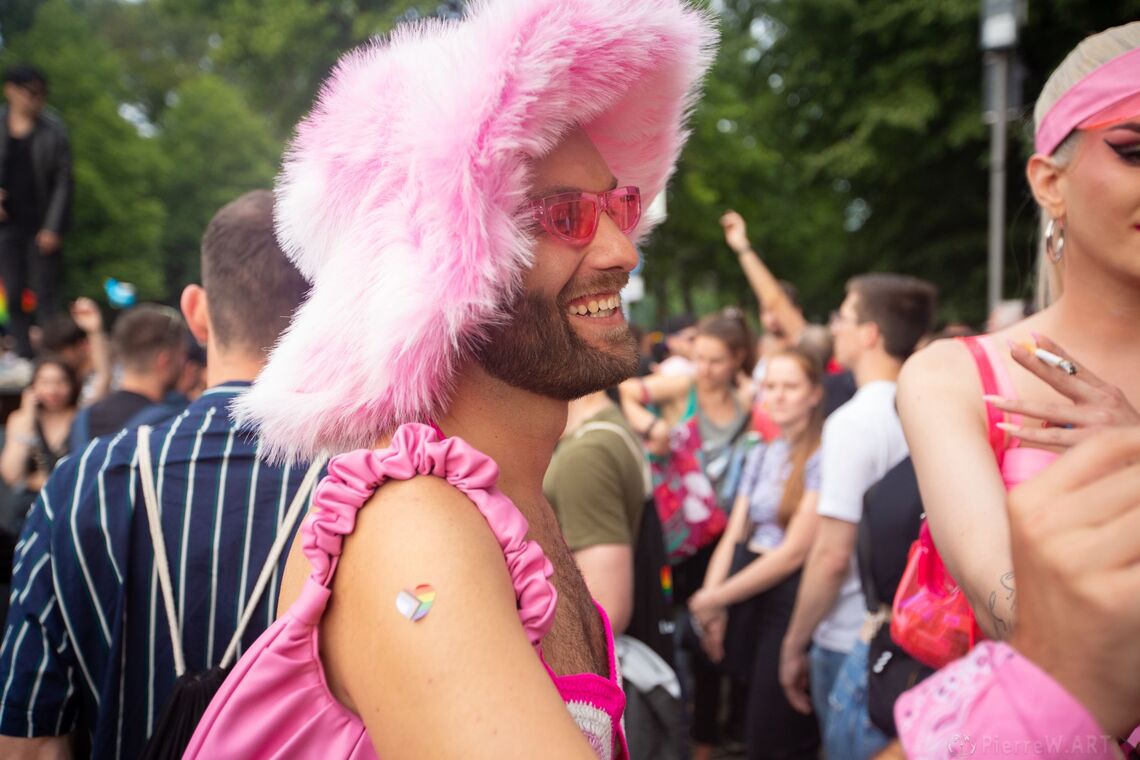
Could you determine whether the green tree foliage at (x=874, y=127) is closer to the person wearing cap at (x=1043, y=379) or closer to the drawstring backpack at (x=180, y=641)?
the person wearing cap at (x=1043, y=379)

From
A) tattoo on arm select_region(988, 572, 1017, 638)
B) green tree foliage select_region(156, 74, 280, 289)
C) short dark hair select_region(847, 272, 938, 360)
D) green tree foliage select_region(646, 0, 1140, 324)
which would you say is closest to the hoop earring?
tattoo on arm select_region(988, 572, 1017, 638)

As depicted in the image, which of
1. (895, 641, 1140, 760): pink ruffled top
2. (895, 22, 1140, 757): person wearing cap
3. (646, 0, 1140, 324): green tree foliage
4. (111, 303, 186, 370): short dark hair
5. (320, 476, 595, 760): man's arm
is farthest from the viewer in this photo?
(646, 0, 1140, 324): green tree foliage

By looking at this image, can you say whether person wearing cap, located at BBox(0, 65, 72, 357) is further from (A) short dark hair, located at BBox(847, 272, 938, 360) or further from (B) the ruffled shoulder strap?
(B) the ruffled shoulder strap

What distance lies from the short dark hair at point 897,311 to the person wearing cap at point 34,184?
17.3ft

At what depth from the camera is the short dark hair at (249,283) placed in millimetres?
2543

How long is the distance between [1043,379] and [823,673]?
3088 millimetres

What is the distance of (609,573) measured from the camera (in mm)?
3324

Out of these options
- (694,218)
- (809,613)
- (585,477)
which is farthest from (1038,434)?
(694,218)

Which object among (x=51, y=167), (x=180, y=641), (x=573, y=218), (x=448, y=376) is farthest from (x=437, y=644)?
(x=51, y=167)

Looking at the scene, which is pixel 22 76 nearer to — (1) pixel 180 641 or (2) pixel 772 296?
(1) pixel 180 641

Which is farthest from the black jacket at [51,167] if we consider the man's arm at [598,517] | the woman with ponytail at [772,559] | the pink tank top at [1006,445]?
the pink tank top at [1006,445]

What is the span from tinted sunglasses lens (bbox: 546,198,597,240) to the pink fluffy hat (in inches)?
3.1

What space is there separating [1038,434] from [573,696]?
83 cm

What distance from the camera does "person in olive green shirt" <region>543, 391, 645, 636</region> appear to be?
10.9 feet
